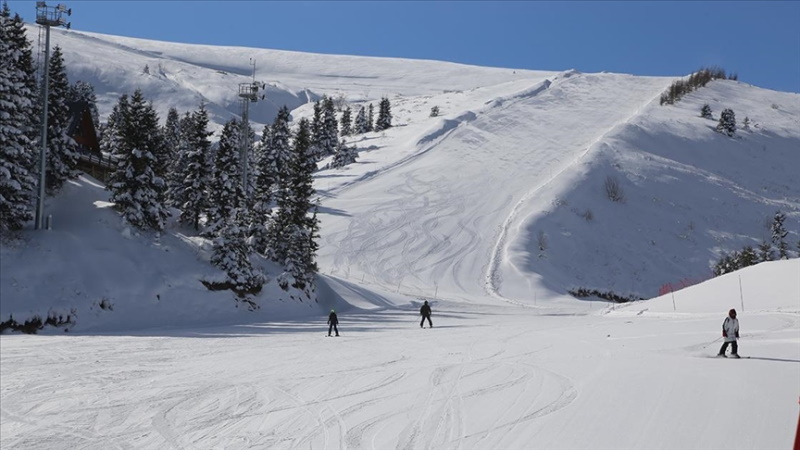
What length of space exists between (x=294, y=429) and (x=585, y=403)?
4.46 m

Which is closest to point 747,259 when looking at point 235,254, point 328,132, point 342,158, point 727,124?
point 235,254

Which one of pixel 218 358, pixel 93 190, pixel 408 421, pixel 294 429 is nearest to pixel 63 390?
pixel 218 358

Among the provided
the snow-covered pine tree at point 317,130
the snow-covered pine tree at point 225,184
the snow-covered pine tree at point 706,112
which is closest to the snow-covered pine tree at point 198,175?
the snow-covered pine tree at point 225,184

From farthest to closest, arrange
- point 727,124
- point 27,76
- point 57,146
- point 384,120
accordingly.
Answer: point 384,120 → point 727,124 → point 57,146 → point 27,76

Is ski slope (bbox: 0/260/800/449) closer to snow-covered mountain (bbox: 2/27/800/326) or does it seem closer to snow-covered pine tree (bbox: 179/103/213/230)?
snow-covered mountain (bbox: 2/27/800/326)

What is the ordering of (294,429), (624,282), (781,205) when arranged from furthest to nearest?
(781,205)
(624,282)
(294,429)

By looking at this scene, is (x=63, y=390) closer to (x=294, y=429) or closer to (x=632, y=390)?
(x=294, y=429)

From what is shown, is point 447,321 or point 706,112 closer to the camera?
point 447,321

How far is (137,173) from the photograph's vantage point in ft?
111

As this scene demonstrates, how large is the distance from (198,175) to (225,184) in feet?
8.45

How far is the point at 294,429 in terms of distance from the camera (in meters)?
9.52

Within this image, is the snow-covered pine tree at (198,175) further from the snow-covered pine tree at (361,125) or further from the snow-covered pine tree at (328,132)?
the snow-covered pine tree at (361,125)

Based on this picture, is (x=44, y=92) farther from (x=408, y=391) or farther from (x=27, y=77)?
(x=408, y=391)

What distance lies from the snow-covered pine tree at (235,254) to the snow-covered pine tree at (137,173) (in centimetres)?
365
